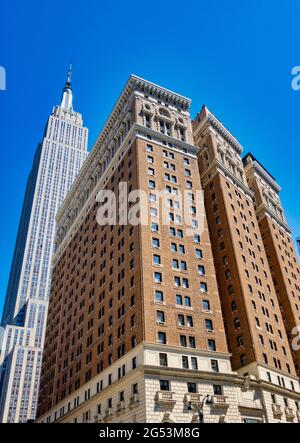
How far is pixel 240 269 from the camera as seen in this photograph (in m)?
66.6

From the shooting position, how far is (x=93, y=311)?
67875 millimetres

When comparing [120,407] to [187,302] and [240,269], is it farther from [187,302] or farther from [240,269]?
[240,269]

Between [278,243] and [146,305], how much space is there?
48769mm

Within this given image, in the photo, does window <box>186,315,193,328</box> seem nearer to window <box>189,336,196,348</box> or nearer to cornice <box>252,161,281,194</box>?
window <box>189,336,196,348</box>

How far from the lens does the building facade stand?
4834cm

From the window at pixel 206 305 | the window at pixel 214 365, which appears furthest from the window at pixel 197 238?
the window at pixel 214 365

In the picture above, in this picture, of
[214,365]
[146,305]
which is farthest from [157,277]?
[214,365]

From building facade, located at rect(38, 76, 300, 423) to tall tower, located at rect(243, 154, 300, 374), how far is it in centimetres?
1418

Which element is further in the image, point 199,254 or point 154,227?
point 199,254

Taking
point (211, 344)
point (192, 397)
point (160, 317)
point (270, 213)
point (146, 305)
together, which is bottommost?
point (192, 397)

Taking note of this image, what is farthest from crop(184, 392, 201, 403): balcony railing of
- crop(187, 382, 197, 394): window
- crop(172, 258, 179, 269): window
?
crop(172, 258, 179, 269): window

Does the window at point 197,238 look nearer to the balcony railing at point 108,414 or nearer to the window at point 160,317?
the window at point 160,317
